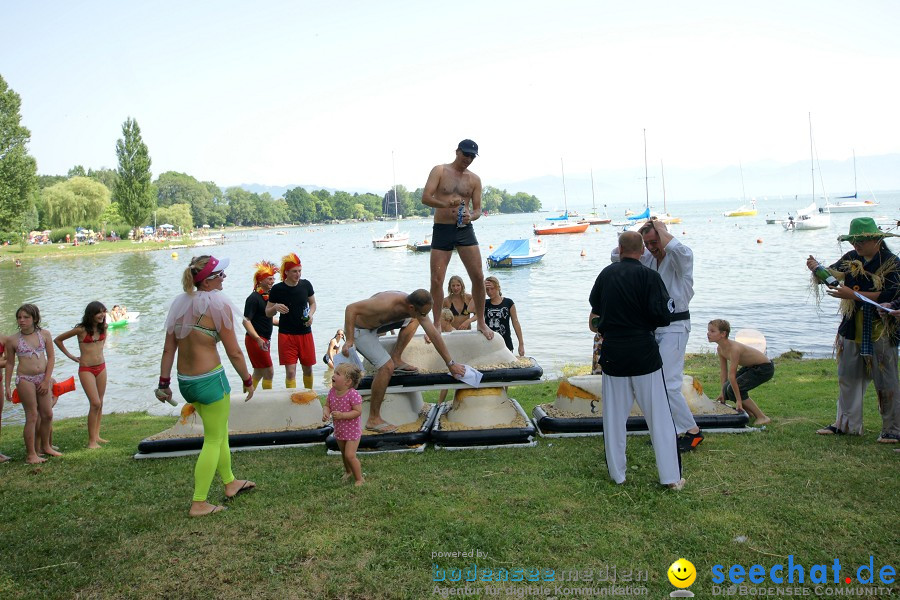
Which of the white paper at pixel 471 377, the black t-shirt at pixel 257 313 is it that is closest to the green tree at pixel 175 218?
the black t-shirt at pixel 257 313

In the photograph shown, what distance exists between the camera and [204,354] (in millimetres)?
5605

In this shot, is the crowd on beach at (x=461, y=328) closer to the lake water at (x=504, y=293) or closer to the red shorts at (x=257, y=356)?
the red shorts at (x=257, y=356)

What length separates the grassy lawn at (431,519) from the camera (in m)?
4.51

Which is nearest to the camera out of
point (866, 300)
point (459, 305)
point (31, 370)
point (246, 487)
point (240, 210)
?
point (246, 487)

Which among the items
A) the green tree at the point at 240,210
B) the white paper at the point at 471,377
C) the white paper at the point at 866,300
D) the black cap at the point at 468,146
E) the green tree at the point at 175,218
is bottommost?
the white paper at the point at 471,377

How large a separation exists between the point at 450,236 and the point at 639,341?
2.83m

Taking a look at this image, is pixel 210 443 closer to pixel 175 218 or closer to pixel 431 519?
pixel 431 519

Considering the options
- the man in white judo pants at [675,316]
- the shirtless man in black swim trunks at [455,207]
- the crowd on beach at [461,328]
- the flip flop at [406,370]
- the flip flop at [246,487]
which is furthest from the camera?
the shirtless man in black swim trunks at [455,207]

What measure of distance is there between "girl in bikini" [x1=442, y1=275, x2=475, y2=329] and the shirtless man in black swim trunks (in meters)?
1.23

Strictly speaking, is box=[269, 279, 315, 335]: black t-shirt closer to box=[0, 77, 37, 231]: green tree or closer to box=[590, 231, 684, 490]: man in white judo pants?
box=[590, 231, 684, 490]: man in white judo pants

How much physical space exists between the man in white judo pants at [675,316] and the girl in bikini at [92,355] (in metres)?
5.99

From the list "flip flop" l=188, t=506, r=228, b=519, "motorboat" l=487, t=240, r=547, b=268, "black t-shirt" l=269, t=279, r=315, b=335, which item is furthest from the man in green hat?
"motorboat" l=487, t=240, r=547, b=268

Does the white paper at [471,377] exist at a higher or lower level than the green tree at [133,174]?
lower

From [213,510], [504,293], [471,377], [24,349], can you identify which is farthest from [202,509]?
[504,293]
